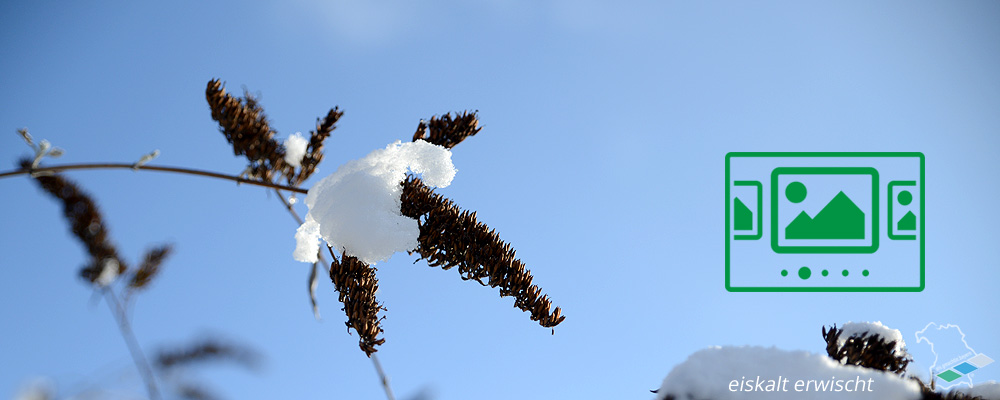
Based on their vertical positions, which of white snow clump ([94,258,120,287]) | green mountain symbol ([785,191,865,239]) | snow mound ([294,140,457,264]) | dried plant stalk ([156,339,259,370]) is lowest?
dried plant stalk ([156,339,259,370])

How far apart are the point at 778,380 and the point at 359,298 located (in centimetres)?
90

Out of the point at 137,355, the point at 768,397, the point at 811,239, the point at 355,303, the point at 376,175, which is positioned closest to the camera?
the point at 768,397

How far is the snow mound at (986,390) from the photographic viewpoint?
4.08 feet

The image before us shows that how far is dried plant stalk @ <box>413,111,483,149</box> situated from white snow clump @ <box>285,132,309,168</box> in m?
0.35

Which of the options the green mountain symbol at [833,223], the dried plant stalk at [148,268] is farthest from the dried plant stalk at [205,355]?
the green mountain symbol at [833,223]

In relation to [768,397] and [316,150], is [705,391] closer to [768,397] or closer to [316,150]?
[768,397]

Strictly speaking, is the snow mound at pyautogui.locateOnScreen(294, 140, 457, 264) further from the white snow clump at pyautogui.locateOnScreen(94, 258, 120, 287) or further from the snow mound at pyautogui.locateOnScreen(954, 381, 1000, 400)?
the white snow clump at pyautogui.locateOnScreen(94, 258, 120, 287)

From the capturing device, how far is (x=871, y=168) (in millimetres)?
5414

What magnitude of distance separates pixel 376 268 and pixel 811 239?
189 inches

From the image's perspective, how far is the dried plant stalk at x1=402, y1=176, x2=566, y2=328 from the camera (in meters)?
1.41

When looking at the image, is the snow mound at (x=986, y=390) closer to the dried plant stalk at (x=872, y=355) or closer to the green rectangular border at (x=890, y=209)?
the dried plant stalk at (x=872, y=355)

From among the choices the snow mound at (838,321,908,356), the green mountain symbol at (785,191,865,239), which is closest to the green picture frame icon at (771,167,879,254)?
the green mountain symbol at (785,191,865,239)

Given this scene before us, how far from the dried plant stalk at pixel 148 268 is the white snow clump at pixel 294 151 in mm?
1790

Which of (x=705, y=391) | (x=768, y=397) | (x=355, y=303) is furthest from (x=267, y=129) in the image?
(x=768, y=397)
